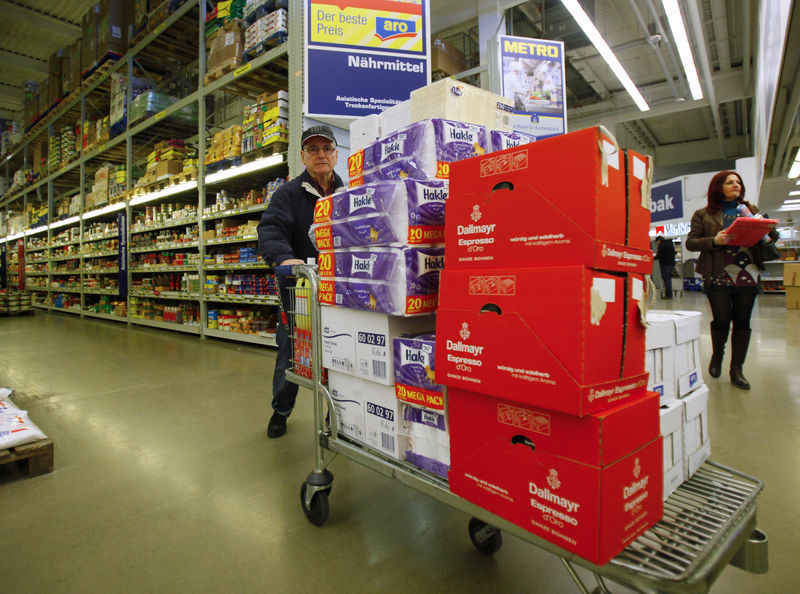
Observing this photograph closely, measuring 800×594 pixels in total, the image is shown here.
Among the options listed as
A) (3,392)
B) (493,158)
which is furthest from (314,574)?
(3,392)

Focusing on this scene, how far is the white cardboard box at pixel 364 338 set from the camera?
4.29 feet

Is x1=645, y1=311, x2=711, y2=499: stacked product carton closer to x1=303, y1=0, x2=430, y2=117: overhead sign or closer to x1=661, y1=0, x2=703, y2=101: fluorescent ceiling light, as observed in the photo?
x1=303, y1=0, x2=430, y2=117: overhead sign

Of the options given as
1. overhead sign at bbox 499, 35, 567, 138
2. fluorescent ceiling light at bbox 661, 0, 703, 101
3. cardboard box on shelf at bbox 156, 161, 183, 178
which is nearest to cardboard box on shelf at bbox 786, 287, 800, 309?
fluorescent ceiling light at bbox 661, 0, 703, 101

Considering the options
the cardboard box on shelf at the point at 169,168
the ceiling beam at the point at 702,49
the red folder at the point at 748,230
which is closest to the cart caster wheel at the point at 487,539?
the red folder at the point at 748,230

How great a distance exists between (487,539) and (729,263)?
9.24 feet

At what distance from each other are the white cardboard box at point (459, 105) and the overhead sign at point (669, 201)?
1189 centimetres

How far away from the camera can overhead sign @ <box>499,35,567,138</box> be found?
3879 mm

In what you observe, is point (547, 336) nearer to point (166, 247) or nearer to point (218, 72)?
point (218, 72)

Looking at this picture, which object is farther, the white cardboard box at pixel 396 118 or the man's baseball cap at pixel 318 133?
the man's baseball cap at pixel 318 133

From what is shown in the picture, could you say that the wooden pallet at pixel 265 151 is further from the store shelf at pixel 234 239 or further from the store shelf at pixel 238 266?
the store shelf at pixel 238 266

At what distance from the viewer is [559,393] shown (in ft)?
2.72

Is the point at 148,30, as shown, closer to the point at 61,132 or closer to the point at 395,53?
the point at 61,132

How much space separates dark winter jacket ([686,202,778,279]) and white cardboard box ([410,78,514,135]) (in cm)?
216

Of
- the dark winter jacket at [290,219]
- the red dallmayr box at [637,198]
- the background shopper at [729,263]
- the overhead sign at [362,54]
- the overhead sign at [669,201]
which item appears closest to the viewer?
the red dallmayr box at [637,198]
